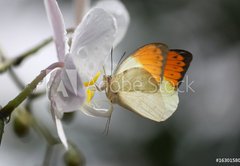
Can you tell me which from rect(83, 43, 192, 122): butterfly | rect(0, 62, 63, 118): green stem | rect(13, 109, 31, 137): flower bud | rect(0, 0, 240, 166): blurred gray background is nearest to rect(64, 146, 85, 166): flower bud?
rect(13, 109, 31, 137): flower bud

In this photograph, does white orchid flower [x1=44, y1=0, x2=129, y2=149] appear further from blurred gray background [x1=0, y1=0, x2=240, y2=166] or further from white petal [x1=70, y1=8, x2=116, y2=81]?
blurred gray background [x1=0, y1=0, x2=240, y2=166]

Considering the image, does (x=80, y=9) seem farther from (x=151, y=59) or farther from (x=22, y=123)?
(x=151, y=59)

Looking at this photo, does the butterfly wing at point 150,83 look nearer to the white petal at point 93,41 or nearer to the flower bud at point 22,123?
the white petal at point 93,41

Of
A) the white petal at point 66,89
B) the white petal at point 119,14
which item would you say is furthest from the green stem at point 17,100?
the white petal at point 119,14

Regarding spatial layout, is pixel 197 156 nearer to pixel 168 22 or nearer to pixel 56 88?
pixel 168 22

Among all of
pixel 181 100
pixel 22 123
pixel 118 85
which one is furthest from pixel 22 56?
pixel 181 100

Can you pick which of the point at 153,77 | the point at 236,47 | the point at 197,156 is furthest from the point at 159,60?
the point at 236,47
